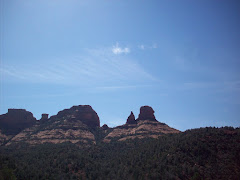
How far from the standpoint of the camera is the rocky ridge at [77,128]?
86.4 m

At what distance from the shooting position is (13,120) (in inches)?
4545

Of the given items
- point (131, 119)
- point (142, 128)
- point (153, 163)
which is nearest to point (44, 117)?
point (131, 119)

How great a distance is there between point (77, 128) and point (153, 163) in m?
60.0

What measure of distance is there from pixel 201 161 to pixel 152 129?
47886 mm

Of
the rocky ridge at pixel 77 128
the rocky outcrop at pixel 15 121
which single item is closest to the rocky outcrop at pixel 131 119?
the rocky ridge at pixel 77 128

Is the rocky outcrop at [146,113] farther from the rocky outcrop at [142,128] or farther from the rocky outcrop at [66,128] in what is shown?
the rocky outcrop at [66,128]

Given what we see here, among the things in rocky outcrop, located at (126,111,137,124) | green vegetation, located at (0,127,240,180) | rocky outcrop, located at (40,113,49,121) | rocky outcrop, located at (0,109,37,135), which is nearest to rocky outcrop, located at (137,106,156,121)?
rocky outcrop, located at (126,111,137,124)

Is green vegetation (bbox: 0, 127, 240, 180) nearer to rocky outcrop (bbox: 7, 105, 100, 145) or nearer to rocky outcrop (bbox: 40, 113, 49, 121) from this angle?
rocky outcrop (bbox: 7, 105, 100, 145)

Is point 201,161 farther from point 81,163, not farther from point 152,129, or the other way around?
point 152,129

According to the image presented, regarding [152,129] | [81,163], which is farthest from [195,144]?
[152,129]

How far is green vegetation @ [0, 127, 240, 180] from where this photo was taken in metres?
40.7

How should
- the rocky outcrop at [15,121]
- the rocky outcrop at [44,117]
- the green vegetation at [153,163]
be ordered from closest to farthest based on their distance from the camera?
the green vegetation at [153,163], the rocky outcrop at [15,121], the rocky outcrop at [44,117]

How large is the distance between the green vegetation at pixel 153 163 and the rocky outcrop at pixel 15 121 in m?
56.8

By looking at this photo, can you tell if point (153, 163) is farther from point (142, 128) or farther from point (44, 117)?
point (44, 117)
